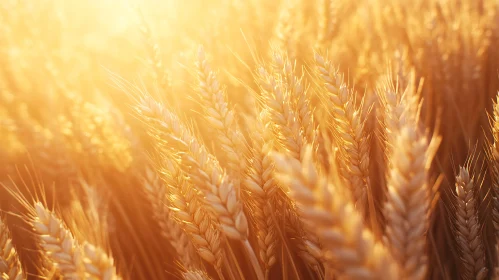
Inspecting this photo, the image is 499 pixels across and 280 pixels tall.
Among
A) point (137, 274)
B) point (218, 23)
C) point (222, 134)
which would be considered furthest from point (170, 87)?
point (218, 23)

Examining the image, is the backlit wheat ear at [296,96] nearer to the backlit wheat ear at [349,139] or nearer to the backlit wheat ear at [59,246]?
the backlit wheat ear at [349,139]

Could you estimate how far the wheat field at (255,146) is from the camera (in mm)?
856

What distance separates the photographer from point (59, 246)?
0.96m

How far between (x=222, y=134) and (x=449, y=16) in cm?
202

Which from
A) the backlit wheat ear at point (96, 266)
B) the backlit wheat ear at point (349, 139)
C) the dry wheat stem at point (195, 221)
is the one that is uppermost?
the backlit wheat ear at point (349, 139)

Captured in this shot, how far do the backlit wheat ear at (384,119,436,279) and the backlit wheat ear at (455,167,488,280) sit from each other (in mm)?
535

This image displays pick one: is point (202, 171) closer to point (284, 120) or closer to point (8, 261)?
point (284, 120)

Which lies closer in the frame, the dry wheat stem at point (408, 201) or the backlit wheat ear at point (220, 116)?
the dry wheat stem at point (408, 201)

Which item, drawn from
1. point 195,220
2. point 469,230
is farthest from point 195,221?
point 469,230

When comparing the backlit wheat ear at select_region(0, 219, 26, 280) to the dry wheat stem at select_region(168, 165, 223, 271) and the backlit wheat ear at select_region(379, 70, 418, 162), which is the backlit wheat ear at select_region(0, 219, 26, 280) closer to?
the dry wheat stem at select_region(168, 165, 223, 271)

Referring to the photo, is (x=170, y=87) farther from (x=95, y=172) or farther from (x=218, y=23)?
(x=218, y=23)

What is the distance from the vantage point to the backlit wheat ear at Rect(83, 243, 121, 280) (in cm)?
86

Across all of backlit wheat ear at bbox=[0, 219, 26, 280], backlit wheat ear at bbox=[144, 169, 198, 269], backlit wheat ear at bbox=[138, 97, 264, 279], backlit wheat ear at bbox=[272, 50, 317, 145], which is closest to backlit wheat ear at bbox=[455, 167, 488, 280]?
backlit wheat ear at bbox=[272, 50, 317, 145]

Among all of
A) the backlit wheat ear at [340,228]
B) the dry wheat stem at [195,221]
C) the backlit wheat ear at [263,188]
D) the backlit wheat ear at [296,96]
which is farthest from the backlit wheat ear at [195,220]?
the backlit wheat ear at [340,228]
